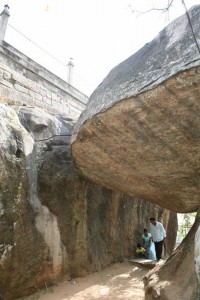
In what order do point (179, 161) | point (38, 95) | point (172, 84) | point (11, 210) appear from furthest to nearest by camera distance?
1. point (38, 95)
2. point (11, 210)
3. point (179, 161)
4. point (172, 84)

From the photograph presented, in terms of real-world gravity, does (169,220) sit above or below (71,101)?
below

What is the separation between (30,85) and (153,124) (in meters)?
5.33

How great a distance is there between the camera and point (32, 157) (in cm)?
646

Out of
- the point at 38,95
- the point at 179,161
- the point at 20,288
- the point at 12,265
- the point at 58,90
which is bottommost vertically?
the point at 20,288

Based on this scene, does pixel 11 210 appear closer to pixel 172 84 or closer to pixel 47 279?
pixel 47 279

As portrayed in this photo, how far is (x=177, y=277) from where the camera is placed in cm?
472

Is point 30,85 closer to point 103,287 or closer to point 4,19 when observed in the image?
point 4,19

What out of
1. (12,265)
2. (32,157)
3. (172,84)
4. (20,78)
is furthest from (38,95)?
(172,84)

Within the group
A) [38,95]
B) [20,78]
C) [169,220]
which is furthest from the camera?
[169,220]

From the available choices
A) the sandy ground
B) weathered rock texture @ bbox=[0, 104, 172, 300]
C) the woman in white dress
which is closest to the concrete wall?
weathered rock texture @ bbox=[0, 104, 172, 300]

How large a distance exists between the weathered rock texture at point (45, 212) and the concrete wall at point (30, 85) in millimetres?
1243

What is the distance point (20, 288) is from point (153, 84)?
4.39 meters

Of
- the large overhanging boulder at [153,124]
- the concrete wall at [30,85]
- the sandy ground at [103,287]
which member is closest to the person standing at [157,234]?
the sandy ground at [103,287]

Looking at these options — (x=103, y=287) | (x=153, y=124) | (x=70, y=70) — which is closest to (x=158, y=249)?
(x=103, y=287)
